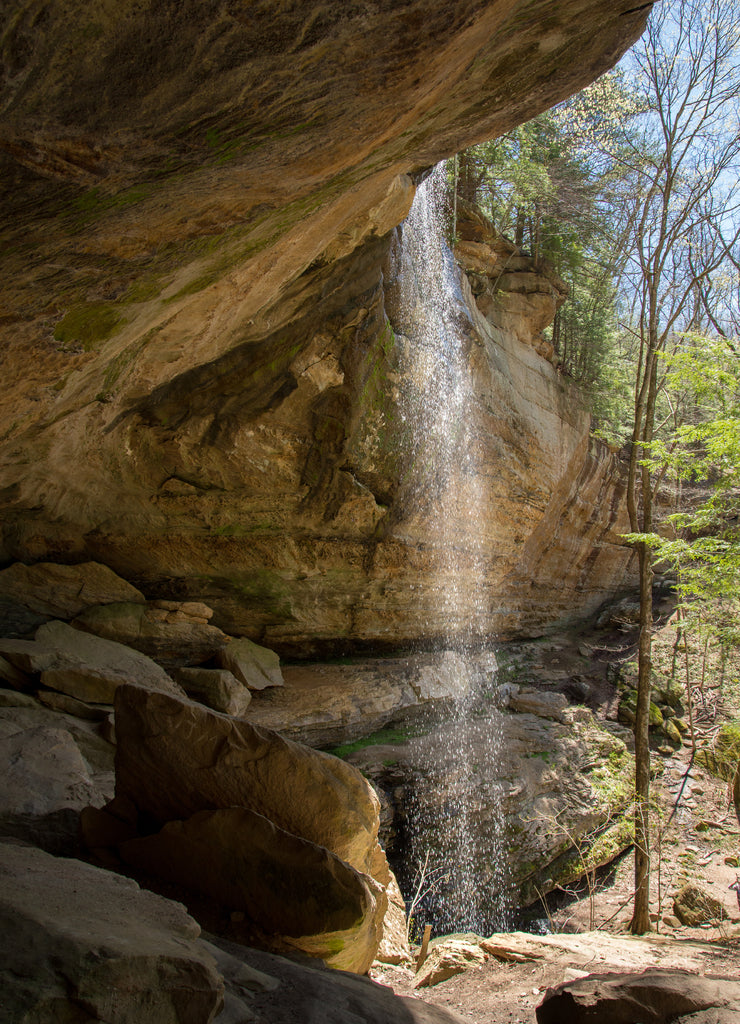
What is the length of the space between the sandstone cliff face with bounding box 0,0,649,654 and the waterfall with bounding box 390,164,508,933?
0.51 meters

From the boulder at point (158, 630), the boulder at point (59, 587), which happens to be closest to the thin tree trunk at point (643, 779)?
the boulder at point (158, 630)

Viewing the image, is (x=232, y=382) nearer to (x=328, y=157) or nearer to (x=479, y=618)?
(x=328, y=157)

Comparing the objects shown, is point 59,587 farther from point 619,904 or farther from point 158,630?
point 619,904

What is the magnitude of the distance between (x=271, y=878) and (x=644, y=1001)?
2.38m

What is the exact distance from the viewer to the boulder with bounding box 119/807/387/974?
3658 millimetres

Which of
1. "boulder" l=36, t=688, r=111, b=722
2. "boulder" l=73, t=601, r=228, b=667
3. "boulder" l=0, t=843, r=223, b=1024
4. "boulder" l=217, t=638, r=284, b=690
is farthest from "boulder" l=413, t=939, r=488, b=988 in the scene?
"boulder" l=73, t=601, r=228, b=667

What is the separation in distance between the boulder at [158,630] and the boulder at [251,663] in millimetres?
291

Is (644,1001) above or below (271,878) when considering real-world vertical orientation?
below

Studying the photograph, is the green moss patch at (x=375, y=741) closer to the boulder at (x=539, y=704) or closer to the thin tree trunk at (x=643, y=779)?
the boulder at (x=539, y=704)

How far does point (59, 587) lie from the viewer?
9.95m

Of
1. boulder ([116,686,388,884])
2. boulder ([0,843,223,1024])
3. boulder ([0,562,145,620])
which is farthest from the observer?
boulder ([0,562,145,620])

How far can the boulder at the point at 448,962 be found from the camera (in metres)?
6.13

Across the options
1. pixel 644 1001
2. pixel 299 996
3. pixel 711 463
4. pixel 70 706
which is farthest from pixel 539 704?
pixel 299 996

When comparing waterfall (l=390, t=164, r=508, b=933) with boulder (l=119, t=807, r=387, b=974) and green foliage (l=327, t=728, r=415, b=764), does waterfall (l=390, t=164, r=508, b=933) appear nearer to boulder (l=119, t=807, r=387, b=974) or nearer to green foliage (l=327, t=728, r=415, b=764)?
green foliage (l=327, t=728, r=415, b=764)
